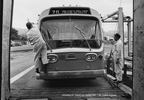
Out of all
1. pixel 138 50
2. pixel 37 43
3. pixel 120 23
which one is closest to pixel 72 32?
pixel 37 43

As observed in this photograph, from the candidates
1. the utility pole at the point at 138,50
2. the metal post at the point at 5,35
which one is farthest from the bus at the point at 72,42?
the utility pole at the point at 138,50

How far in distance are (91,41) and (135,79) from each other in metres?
4.36

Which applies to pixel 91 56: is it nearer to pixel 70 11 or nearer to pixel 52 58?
pixel 52 58

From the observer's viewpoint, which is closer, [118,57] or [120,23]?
[118,57]

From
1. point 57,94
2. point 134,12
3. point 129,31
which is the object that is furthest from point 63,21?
point 129,31

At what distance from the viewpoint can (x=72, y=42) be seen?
26.1ft

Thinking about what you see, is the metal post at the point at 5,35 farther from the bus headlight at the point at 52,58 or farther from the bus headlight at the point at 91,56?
the bus headlight at the point at 91,56

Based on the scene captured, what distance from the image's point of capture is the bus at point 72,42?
24.9 feet

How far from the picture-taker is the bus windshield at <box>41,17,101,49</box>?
7.97m

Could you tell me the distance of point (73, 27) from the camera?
26.5 ft

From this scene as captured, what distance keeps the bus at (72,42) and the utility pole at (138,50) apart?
383 cm

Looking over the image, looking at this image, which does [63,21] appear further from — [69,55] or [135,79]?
[135,79]

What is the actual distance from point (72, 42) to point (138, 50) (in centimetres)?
443

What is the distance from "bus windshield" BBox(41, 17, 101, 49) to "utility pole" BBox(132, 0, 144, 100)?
4158 mm
